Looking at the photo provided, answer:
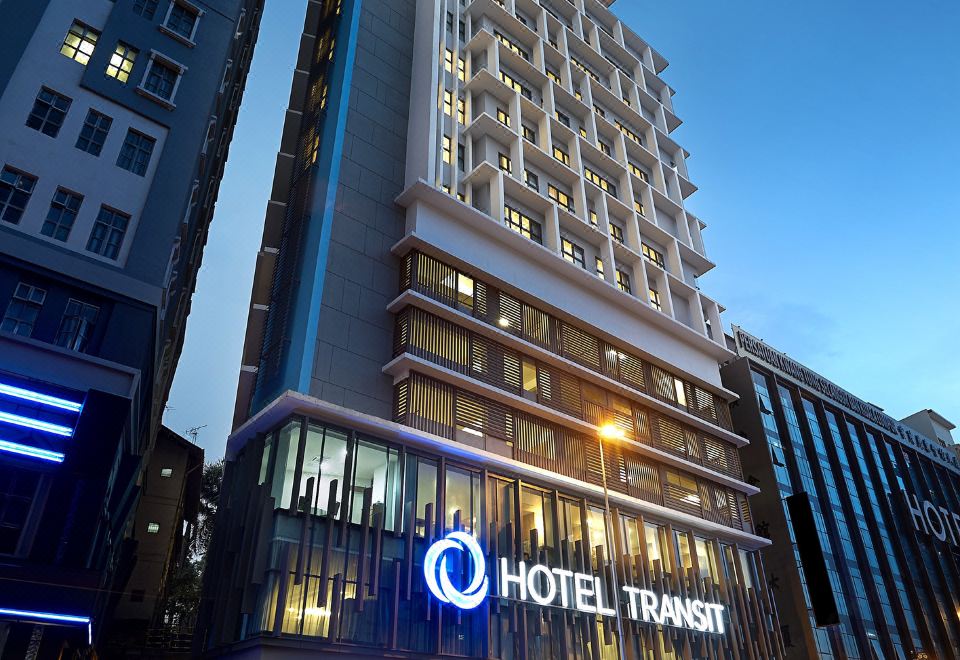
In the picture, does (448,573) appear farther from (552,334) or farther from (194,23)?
(194,23)

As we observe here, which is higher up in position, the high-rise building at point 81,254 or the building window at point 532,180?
the building window at point 532,180

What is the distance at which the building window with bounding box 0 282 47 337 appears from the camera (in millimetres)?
23828

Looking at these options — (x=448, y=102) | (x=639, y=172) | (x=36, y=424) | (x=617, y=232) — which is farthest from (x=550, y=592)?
(x=639, y=172)

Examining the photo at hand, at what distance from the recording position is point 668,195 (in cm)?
5522

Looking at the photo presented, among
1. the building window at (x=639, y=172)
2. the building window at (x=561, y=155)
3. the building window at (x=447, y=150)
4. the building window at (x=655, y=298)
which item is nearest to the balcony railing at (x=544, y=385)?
the building window at (x=655, y=298)

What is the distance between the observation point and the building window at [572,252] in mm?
43188

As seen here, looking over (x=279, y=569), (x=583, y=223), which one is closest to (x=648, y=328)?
(x=583, y=223)

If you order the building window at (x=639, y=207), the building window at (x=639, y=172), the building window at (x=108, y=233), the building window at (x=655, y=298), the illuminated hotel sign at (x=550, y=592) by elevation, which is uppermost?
the building window at (x=639, y=172)

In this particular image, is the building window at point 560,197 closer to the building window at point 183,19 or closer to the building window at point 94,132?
the building window at point 183,19

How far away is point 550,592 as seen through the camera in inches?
1172

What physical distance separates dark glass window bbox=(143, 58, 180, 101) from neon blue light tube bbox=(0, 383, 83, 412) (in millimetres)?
15614

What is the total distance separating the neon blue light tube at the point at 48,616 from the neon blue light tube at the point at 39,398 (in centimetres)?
624

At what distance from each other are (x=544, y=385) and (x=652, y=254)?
18789 mm

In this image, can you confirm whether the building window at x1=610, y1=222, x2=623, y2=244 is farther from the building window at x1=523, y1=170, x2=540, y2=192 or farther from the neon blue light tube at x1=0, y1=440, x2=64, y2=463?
the neon blue light tube at x1=0, y1=440, x2=64, y2=463
